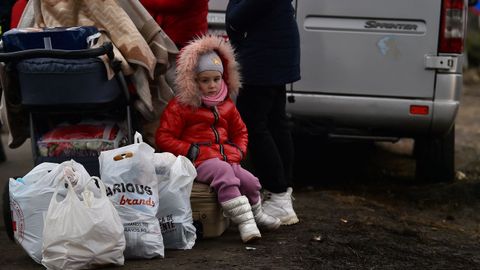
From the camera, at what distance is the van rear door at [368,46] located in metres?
6.81

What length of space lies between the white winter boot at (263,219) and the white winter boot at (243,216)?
237 millimetres

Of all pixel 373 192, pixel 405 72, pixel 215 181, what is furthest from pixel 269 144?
pixel 373 192

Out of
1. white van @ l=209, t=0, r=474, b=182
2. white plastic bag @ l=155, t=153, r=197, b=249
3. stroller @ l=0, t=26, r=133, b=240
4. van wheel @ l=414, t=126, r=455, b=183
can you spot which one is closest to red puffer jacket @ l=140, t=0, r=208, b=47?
stroller @ l=0, t=26, r=133, b=240

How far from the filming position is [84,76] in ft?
17.0

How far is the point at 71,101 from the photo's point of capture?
5.21m

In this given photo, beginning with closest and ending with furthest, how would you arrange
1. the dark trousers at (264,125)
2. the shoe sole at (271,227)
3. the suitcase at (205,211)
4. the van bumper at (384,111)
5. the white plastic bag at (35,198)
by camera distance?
1. the white plastic bag at (35,198)
2. the suitcase at (205,211)
3. the shoe sole at (271,227)
4. the dark trousers at (264,125)
5. the van bumper at (384,111)

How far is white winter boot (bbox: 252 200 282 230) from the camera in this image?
560cm

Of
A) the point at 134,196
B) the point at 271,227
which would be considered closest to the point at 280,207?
the point at 271,227

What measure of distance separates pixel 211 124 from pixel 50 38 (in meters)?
1.05

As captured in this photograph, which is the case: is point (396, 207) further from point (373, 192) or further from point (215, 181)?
point (215, 181)

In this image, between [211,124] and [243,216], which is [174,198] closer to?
[243,216]

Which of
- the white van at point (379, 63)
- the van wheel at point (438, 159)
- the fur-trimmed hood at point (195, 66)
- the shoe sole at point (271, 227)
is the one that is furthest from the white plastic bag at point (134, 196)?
the van wheel at point (438, 159)

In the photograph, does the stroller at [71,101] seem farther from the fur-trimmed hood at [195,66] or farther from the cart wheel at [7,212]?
the fur-trimmed hood at [195,66]

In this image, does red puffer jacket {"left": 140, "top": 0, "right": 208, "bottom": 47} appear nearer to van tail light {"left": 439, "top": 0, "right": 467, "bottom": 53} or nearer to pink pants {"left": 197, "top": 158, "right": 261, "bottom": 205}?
pink pants {"left": 197, "top": 158, "right": 261, "bottom": 205}
